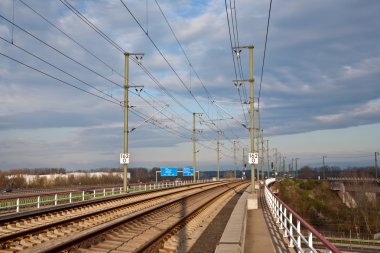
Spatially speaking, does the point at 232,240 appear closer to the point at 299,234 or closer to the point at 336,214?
the point at 299,234

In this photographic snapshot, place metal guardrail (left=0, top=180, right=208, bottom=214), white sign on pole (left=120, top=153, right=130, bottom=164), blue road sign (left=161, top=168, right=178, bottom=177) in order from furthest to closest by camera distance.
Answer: blue road sign (left=161, top=168, right=178, bottom=177) → white sign on pole (left=120, top=153, right=130, bottom=164) → metal guardrail (left=0, top=180, right=208, bottom=214)

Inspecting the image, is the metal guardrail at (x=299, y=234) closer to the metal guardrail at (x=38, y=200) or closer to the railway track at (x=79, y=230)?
the railway track at (x=79, y=230)

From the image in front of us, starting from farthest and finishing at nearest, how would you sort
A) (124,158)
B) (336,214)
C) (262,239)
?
1. (336,214)
2. (124,158)
3. (262,239)

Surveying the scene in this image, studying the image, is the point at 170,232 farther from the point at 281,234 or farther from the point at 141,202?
the point at 141,202

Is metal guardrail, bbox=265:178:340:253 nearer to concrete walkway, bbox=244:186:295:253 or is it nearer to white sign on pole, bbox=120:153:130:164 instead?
concrete walkway, bbox=244:186:295:253

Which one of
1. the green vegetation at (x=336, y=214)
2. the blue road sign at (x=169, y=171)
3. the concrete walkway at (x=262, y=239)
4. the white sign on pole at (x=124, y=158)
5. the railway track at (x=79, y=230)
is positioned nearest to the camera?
the railway track at (x=79, y=230)

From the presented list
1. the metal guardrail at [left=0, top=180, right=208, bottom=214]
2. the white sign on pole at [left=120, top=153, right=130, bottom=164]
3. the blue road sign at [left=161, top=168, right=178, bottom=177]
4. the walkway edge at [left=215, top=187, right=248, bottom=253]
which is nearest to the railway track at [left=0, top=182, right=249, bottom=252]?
the walkway edge at [left=215, top=187, right=248, bottom=253]

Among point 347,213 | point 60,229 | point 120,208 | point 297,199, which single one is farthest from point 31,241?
point 297,199

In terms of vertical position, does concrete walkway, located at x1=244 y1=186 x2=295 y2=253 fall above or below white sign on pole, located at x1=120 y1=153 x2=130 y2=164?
below

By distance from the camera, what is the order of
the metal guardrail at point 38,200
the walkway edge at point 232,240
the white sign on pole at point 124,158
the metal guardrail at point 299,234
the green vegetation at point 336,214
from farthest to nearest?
the green vegetation at point 336,214 < the white sign on pole at point 124,158 < the metal guardrail at point 38,200 < the walkway edge at point 232,240 < the metal guardrail at point 299,234

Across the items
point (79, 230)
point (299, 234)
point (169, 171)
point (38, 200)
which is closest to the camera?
point (299, 234)

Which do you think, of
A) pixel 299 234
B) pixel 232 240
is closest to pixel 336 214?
pixel 232 240

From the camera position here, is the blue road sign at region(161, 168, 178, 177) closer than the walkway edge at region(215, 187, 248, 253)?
No

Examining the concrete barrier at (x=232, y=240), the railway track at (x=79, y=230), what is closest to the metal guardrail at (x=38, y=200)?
the railway track at (x=79, y=230)
